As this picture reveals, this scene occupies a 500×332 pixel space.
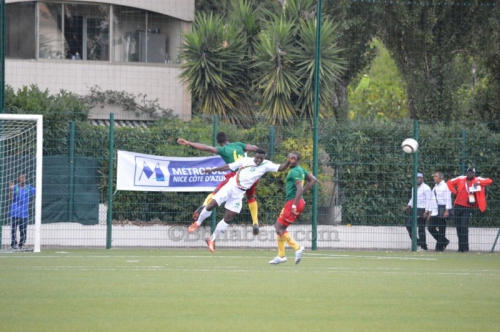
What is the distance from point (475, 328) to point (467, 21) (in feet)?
64.1

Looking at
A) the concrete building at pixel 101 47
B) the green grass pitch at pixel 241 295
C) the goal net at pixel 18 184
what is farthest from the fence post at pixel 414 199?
the concrete building at pixel 101 47

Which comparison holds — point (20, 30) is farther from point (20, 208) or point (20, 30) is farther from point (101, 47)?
point (20, 208)

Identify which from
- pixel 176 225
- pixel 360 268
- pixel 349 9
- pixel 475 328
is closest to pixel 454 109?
pixel 349 9

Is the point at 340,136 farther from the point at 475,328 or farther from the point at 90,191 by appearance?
the point at 475,328

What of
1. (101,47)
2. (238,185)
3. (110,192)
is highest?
(101,47)

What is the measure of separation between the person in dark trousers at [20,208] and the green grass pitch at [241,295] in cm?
206

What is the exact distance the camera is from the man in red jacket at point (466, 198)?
63.5ft

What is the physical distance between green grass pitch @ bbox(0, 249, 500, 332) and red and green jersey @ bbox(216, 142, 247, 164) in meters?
2.72

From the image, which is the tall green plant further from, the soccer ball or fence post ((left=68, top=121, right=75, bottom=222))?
the soccer ball

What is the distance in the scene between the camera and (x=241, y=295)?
392 inches

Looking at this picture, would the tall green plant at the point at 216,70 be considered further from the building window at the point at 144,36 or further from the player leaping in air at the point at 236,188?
the player leaping in air at the point at 236,188

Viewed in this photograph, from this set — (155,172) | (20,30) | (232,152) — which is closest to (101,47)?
(20,30)

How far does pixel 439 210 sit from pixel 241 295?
11095mm

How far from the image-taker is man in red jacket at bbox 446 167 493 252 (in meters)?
19.3
